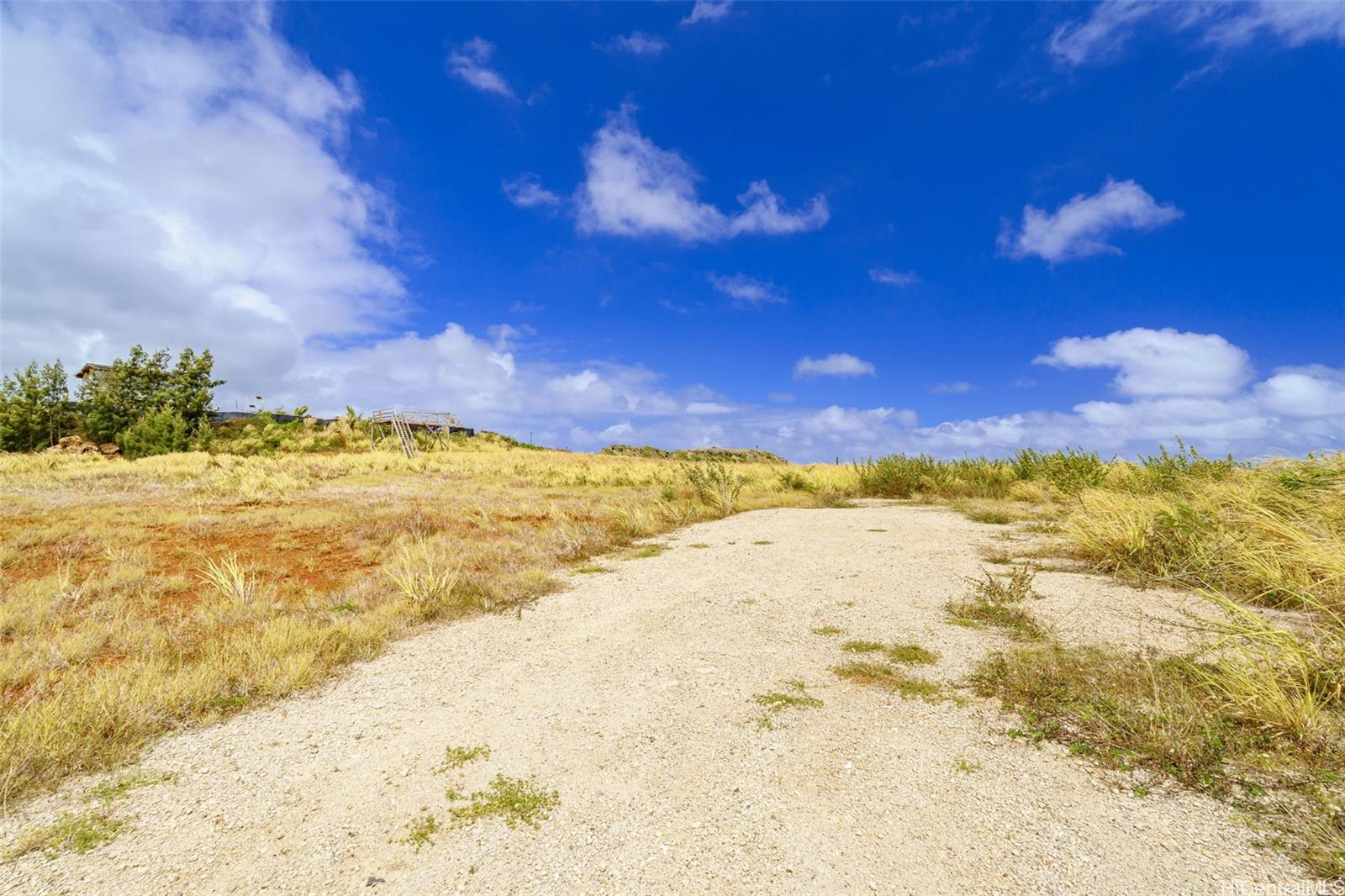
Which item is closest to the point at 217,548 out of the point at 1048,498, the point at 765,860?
the point at 765,860

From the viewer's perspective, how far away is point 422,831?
98.0 inches

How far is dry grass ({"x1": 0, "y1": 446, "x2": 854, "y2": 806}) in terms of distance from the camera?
3.57 metres

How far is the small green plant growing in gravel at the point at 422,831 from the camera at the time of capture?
242cm

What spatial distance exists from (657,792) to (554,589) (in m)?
4.06

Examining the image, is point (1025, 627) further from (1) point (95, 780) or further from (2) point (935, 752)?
(1) point (95, 780)

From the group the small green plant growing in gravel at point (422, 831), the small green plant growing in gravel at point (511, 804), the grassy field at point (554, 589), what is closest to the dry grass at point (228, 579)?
the grassy field at point (554, 589)

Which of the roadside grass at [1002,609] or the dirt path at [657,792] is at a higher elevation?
the roadside grass at [1002,609]

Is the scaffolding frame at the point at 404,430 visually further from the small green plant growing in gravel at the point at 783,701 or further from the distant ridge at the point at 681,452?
the small green plant growing in gravel at the point at 783,701

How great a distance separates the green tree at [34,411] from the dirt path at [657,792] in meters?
42.3

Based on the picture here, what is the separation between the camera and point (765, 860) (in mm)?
2246

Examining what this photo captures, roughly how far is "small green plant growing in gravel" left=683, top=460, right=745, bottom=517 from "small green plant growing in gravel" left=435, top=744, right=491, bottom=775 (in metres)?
9.29

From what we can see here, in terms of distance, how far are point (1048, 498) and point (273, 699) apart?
13567mm

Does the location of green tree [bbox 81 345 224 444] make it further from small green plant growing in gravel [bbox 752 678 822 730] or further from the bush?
small green plant growing in gravel [bbox 752 678 822 730]

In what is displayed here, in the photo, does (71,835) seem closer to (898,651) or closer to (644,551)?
(898,651)
